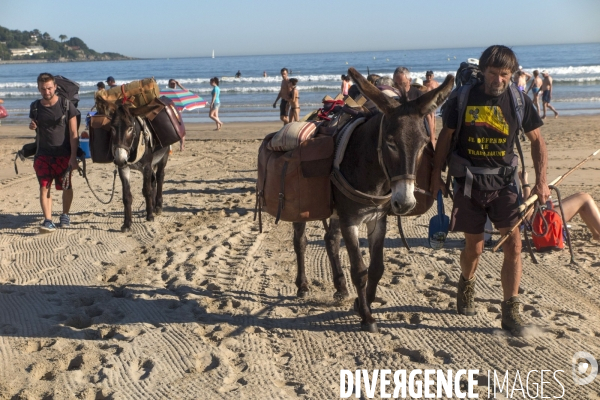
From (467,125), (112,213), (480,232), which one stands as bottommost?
(112,213)

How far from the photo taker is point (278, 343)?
5066 millimetres

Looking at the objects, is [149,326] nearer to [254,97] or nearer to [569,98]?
[569,98]

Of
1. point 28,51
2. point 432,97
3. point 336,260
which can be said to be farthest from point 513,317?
point 28,51

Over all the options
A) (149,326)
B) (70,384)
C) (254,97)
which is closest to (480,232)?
(149,326)

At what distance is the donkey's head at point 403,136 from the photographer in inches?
167

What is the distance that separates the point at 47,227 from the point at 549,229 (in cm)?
644

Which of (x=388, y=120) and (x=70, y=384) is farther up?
(x=388, y=120)

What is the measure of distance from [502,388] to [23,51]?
183415 mm

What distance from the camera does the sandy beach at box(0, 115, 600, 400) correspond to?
4512mm

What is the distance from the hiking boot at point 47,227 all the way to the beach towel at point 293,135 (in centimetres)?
469

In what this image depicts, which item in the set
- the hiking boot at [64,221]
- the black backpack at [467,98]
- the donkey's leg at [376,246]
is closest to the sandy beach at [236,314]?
the hiking boot at [64,221]

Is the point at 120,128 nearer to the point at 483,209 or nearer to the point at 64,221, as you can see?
the point at 64,221

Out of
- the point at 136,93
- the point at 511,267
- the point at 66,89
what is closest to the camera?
the point at 511,267

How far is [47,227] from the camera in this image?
883 cm
